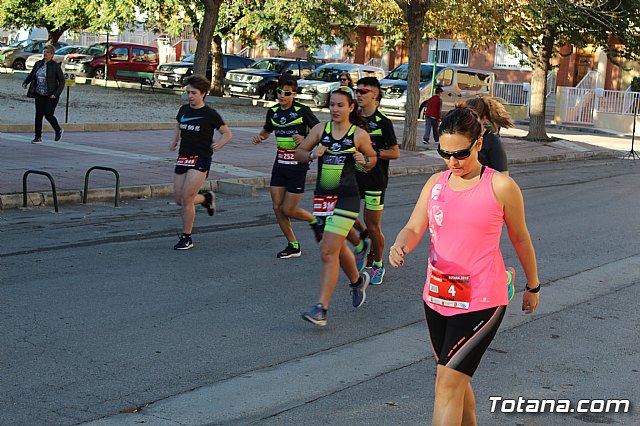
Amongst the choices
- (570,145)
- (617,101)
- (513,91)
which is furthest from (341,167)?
(513,91)

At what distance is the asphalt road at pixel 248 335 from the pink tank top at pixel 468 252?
4.11 feet

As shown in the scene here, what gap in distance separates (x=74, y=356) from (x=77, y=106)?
22.7 metres

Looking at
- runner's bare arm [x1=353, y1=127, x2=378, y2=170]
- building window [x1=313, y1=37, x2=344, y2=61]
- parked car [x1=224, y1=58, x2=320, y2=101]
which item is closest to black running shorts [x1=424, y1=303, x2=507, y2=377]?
runner's bare arm [x1=353, y1=127, x2=378, y2=170]

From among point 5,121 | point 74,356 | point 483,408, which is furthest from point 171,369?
point 5,121

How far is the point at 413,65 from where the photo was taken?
24.1m

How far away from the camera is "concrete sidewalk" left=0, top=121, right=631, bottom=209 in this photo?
13961mm

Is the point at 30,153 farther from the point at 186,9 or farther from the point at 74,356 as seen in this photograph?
the point at 186,9

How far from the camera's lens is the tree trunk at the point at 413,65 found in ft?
77.4

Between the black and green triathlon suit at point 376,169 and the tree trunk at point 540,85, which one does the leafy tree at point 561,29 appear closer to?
the tree trunk at point 540,85

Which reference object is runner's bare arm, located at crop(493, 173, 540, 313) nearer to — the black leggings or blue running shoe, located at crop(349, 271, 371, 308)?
blue running shoe, located at crop(349, 271, 371, 308)

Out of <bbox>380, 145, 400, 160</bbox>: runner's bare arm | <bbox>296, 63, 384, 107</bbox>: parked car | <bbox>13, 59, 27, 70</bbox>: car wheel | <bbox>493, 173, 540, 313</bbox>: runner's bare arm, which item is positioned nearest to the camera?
<bbox>493, 173, 540, 313</bbox>: runner's bare arm

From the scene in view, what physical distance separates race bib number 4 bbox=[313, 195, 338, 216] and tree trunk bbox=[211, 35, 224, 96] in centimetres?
3046

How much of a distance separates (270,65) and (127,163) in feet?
76.1

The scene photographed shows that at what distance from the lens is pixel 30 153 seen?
17359mm
